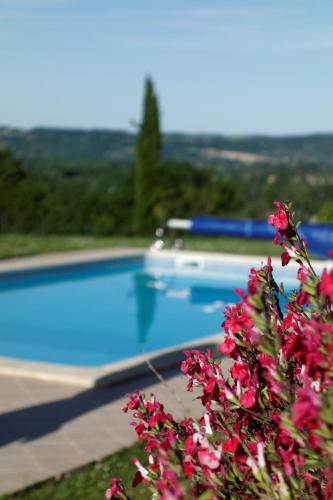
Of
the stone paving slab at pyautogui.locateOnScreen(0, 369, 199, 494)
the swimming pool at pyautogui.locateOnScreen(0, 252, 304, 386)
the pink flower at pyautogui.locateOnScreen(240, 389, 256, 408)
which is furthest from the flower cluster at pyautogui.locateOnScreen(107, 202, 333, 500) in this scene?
the swimming pool at pyautogui.locateOnScreen(0, 252, 304, 386)

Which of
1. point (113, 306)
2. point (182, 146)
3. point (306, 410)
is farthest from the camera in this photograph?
point (182, 146)

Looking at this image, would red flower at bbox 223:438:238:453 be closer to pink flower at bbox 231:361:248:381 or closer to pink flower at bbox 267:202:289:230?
pink flower at bbox 231:361:248:381

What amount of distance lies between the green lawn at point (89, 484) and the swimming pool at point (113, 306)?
116 inches

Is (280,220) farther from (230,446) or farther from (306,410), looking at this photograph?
(306,410)

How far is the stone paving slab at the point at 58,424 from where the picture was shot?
3.98 meters

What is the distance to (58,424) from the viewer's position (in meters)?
4.62

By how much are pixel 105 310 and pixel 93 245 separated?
3.69 m

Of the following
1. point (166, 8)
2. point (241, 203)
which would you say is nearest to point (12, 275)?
point (241, 203)

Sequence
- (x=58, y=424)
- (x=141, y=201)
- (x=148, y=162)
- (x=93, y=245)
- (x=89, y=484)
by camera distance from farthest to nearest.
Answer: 1. (x=148, y=162)
2. (x=141, y=201)
3. (x=93, y=245)
4. (x=58, y=424)
5. (x=89, y=484)

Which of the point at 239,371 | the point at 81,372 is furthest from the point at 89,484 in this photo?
the point at 239,371

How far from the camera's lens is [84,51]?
27.8 metres

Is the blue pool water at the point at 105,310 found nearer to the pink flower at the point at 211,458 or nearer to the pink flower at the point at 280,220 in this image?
the pink flower at the point at 280,220

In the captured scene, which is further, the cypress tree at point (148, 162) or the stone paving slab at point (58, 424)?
the cypress tree at point (148, 162)

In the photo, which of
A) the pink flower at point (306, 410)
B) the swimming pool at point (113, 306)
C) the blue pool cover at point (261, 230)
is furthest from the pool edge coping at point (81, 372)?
the blue pool cover at point (261, 230)
